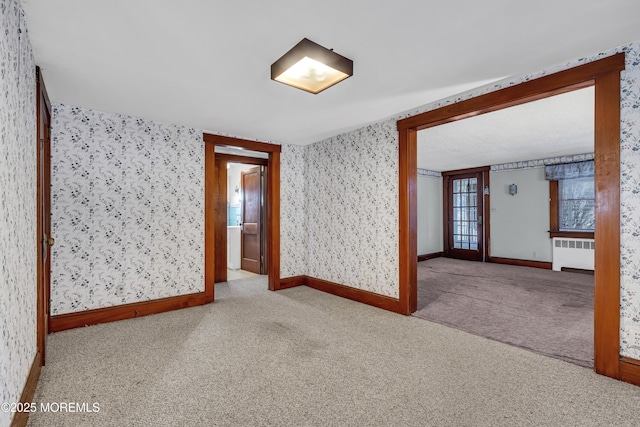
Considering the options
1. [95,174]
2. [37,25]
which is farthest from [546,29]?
[95,174]

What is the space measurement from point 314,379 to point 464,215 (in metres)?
7.16

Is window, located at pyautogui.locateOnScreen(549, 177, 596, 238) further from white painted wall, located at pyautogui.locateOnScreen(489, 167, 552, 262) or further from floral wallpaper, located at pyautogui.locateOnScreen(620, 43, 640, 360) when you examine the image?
floral wallpaper, located at pyautogui.locateOnScreen(620, 43, 640, 360)

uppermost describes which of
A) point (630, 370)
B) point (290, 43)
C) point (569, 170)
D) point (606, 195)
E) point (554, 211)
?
point (290, 43)

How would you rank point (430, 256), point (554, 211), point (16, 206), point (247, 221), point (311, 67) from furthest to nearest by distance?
point (430, 256)
point (554, 211)
point (247, 221)
point (311, 67)
point (16, 206)

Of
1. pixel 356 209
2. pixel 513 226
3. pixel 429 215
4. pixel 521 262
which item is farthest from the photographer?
pixel 429 215

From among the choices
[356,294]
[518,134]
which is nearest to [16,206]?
[356,294]

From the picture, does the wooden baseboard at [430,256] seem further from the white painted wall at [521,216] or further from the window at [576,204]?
the window at [576,204]

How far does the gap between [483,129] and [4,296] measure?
5083 mm

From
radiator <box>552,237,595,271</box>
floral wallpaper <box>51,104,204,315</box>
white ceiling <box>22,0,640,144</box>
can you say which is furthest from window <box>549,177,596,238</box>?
floral wallpaper <box>51,104,204,315</box>

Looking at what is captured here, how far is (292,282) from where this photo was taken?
4.80 m

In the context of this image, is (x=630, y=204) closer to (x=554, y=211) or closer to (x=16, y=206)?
(x=16, y=206)

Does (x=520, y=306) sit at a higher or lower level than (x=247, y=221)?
lower

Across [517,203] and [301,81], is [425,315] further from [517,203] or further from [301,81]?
[517,203]

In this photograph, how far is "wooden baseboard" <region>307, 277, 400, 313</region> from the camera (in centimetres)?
357
